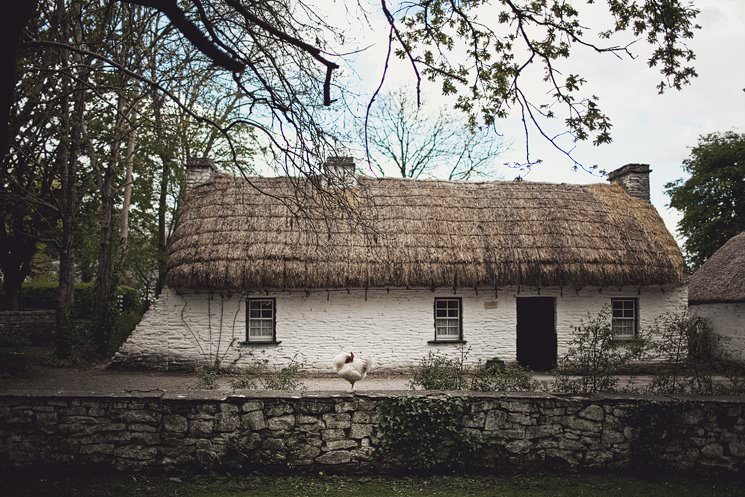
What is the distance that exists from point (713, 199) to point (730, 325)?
1313cm

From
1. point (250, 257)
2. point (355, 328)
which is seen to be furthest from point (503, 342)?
point (250, 257)

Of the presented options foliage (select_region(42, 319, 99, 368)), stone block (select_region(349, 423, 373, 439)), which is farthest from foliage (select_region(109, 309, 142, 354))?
stone block (select_region(349, 423, 373, 439))

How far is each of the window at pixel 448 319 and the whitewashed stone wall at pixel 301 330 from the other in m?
0.24

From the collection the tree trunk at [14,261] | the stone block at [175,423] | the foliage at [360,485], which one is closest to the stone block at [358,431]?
the foliage at [360,485]

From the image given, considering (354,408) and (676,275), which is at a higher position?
(676,275)

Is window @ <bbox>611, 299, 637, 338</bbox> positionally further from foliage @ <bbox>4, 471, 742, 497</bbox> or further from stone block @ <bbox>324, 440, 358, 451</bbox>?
stone block @ <bbox>324, 440, 358, 451</bbox>

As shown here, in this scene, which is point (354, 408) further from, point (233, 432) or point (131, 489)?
point (131, 489)

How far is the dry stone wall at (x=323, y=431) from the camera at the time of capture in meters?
5.98

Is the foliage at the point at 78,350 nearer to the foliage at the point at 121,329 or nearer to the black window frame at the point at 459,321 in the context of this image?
the foliage at the point at 121,329

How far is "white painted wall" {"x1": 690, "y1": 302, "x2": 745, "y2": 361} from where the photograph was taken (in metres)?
15.8

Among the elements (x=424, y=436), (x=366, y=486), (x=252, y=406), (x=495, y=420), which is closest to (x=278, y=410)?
(x=252, y=406)

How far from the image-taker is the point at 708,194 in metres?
27.2

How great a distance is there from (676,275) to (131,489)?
45.3 ft

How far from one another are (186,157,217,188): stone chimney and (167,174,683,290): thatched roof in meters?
0.28
